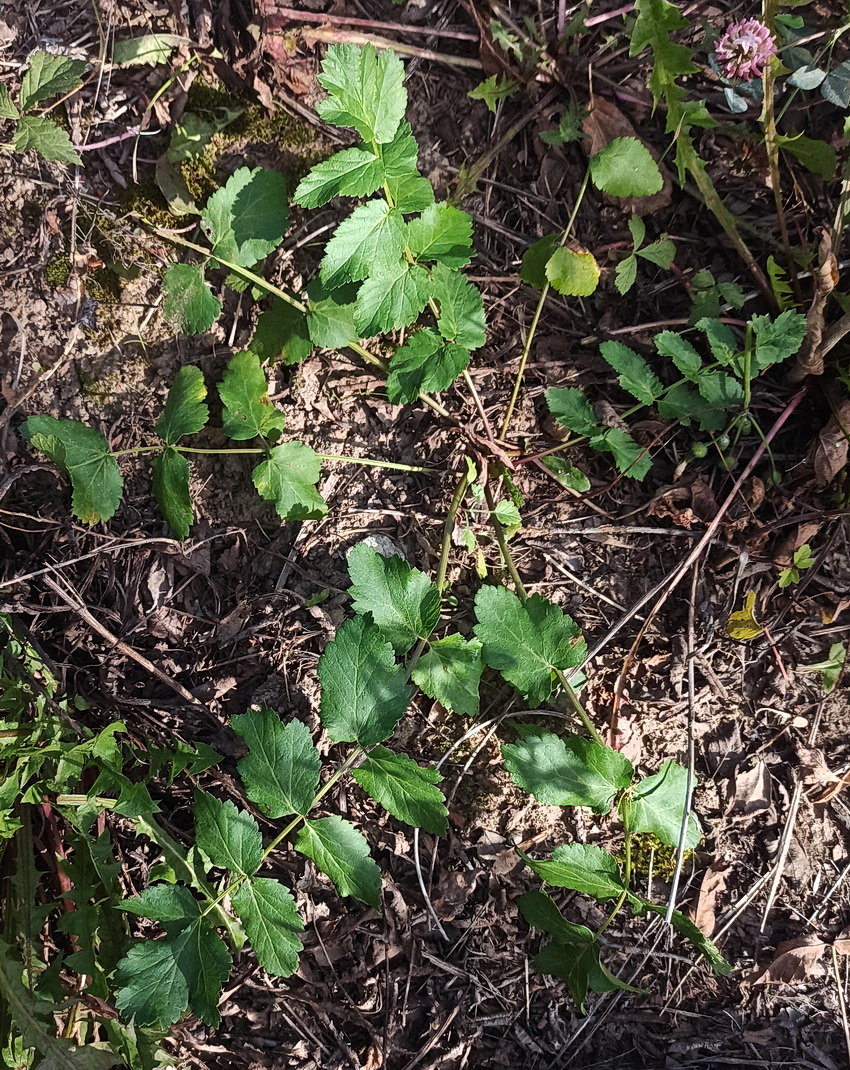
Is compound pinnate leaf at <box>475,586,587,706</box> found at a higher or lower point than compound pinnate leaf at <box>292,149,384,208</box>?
lower

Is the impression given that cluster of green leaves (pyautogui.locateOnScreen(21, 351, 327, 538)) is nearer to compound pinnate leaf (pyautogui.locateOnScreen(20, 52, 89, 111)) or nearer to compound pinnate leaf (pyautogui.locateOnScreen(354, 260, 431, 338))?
compound pinnate leaf (pyautogui.locateOnScreen(354, 260, 431, 338))

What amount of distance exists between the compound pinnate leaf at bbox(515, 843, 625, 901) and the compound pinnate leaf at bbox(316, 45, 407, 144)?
6.04 ft

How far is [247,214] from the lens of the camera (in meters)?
2.17

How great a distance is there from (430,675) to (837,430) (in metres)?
1.41

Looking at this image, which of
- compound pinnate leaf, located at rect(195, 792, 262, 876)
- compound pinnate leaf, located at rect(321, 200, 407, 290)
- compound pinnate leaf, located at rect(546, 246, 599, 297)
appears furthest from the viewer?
compound pinnate leaf, located at rect(546, 246, 599, 297)

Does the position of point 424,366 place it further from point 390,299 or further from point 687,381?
point 687,381

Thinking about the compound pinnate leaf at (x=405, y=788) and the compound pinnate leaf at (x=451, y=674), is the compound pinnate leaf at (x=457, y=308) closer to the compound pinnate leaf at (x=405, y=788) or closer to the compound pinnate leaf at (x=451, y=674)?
the compound pinnate leaf at (x=451, y=674)

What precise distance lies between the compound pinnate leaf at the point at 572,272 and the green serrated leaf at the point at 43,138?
1439 millimetres

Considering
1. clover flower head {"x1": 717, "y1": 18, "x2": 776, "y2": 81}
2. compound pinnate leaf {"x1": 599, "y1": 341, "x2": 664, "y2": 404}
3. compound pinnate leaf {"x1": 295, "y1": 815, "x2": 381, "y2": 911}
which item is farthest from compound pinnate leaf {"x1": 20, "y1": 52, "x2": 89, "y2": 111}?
compound pinnate leaf {"x1": 295, "y1": 815, "x2": 381, "y2": 911}

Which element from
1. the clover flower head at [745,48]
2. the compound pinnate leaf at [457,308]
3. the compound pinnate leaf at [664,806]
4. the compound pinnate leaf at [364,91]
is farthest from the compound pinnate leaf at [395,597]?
the clover flower head at [745,48]

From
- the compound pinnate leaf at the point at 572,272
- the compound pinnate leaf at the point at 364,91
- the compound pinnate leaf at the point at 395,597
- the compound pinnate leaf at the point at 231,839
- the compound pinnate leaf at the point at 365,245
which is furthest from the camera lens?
the compound pinnate leaf at the point at 572,272

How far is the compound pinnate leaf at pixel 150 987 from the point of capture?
6.08 ft

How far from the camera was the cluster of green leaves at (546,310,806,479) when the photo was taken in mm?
2184

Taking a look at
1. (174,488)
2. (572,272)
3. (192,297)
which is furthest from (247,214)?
(572,272)
